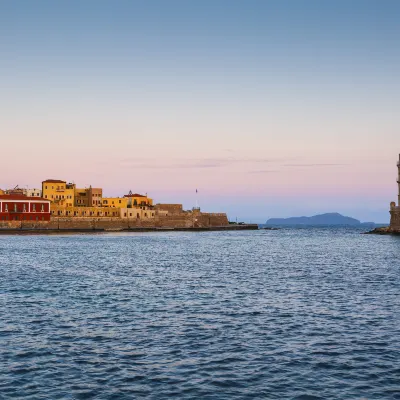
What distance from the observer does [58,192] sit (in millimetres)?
171375

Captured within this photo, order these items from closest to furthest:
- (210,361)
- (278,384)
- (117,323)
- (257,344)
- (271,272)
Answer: (278,384), (210,361), (257,344), (117,323), (271,272)

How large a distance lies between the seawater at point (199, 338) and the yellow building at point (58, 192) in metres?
128

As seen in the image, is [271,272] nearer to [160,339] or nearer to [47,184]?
[160,339]

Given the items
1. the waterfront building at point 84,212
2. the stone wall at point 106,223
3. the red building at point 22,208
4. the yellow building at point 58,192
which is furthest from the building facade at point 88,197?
the red building at point 22,208

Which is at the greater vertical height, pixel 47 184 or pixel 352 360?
pixel 47 184

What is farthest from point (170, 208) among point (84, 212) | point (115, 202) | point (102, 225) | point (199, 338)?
point (199, 338)

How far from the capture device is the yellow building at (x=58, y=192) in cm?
16975

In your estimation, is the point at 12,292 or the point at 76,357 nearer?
the point at 76,357

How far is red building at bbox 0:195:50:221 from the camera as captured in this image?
150 meters

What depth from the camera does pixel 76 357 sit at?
840 inches

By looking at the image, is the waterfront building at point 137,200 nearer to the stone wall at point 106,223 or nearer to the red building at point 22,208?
the stone wall at point 106,223

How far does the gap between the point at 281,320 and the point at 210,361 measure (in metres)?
8.64

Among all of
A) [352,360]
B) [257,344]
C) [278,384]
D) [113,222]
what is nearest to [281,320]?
[257,344]

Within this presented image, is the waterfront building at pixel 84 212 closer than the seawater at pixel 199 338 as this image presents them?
No
